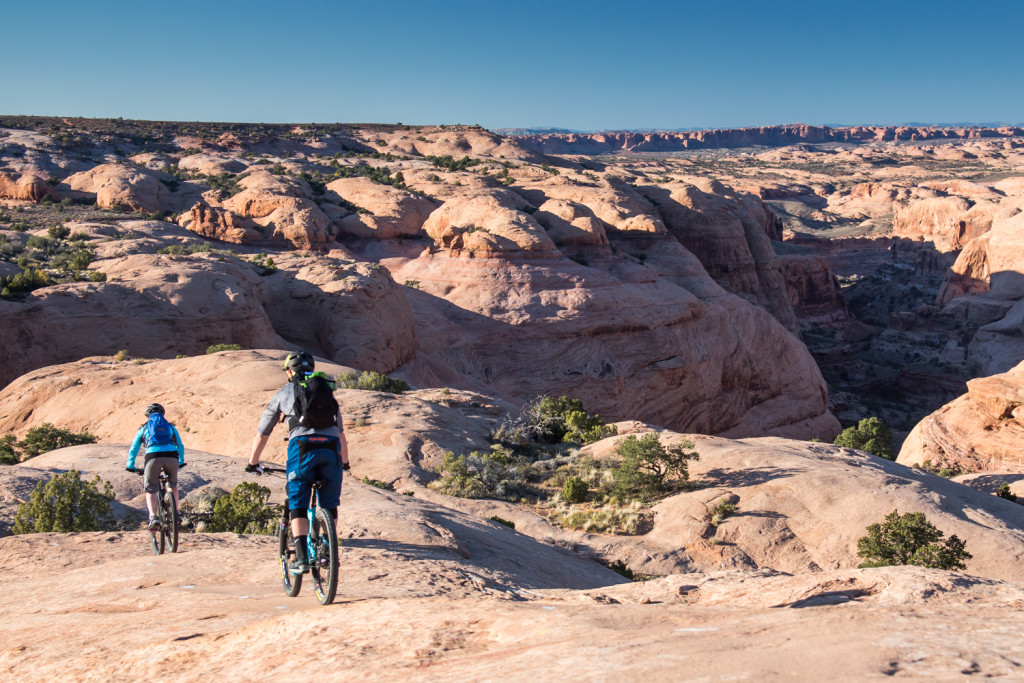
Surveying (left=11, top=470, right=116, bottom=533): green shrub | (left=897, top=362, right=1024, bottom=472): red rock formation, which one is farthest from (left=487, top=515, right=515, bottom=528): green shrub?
(left=897, top=362, right=1024, bottom=472): red rock formation

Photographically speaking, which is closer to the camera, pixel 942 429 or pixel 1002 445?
pixel 1002 445

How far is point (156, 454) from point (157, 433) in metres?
0.26

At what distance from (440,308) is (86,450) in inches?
803

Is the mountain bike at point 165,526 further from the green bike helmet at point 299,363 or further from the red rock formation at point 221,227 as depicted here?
the red rock formation at point 221,227

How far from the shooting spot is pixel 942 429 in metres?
25.8

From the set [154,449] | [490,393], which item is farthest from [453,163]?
[154,449]

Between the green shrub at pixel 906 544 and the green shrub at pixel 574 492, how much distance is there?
531 cm

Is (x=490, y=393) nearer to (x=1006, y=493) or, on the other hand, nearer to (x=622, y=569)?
(x=1006, y=493)

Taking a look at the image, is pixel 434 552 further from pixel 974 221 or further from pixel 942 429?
pixel 974 221

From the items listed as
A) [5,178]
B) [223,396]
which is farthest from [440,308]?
[5,178]

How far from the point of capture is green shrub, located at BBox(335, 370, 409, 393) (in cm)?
2073

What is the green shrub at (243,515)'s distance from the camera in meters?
9.81

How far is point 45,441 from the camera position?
16219 millimetres

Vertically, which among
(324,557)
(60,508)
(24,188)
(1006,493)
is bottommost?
(1006,493)
